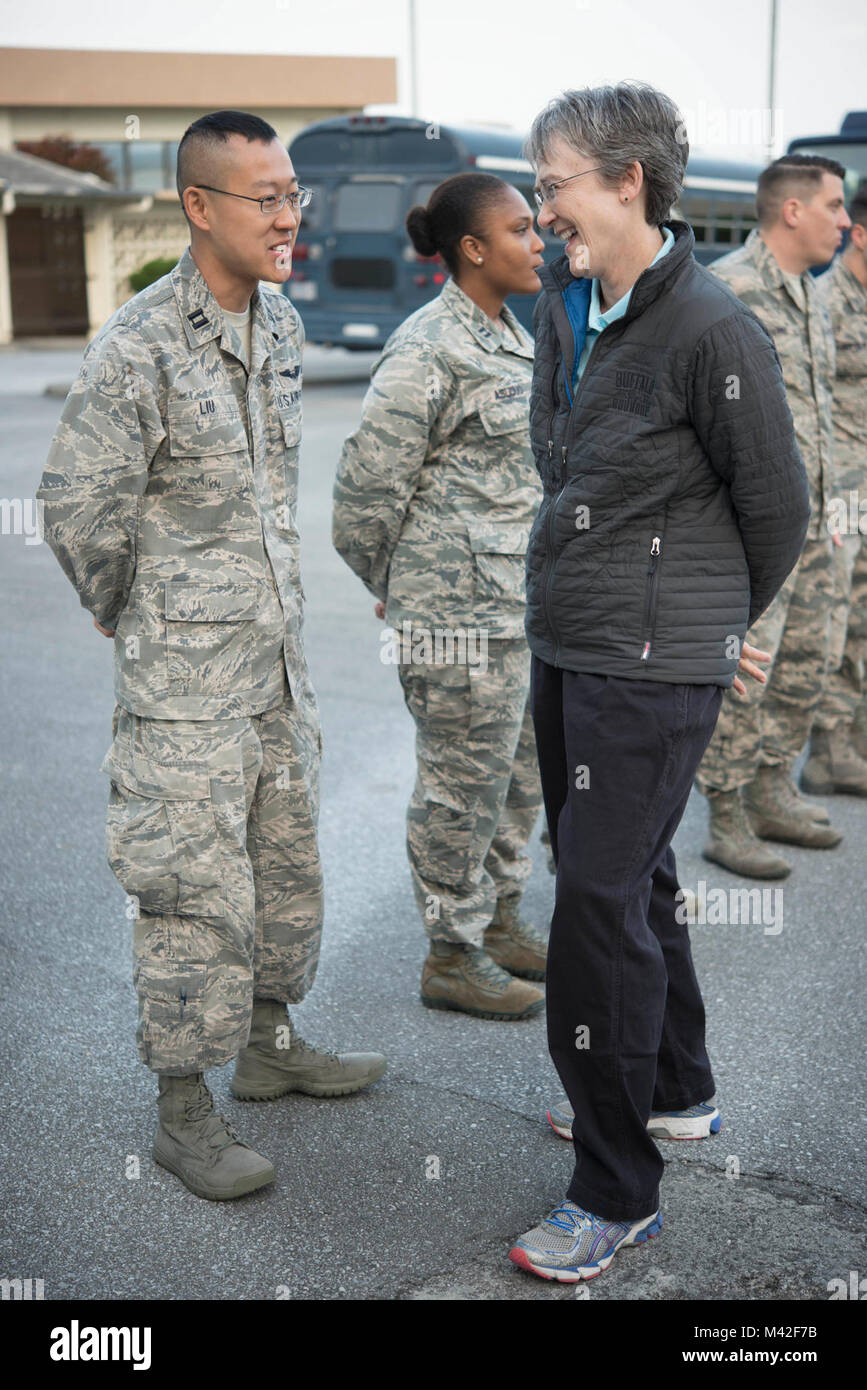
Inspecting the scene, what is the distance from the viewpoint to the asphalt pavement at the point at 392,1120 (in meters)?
2.73

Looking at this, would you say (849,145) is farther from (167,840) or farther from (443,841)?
(167,840)

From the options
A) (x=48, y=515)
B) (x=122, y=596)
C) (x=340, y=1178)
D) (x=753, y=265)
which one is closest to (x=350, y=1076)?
(x=340, y=1178)

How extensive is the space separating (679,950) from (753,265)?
263cm

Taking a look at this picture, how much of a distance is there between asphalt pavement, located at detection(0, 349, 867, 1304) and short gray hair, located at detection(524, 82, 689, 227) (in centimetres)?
197

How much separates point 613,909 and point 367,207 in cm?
1592

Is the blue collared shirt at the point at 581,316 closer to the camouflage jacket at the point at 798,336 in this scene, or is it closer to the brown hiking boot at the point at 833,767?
the camouflage jacket at the point at 798,336

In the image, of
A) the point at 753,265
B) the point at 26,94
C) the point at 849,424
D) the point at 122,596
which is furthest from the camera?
the point at 26,94

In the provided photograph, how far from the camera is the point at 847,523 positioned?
5.39 metres

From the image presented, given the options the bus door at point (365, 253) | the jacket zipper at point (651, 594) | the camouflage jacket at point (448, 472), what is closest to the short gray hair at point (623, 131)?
the jacket zipper at point (651, 594)

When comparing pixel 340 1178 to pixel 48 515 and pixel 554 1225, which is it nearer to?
pixel 554 1225

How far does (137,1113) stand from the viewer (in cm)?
331

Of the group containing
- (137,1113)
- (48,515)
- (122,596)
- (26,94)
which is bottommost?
(137,1113)

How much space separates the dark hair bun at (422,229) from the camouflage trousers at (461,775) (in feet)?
3.58

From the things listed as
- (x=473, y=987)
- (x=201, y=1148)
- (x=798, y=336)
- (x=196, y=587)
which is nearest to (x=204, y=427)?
(x=196, y=587)
